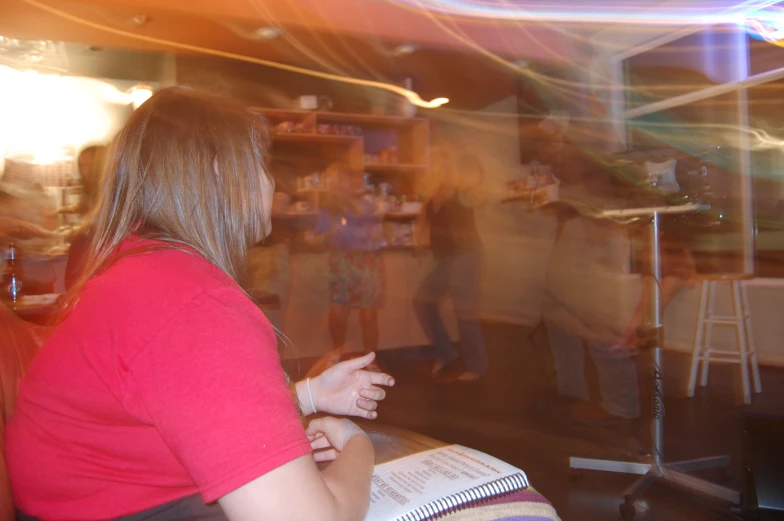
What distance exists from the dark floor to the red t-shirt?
209cm

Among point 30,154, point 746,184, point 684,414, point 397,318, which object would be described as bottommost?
point 684,414

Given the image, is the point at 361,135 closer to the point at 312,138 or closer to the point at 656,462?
the point at 312,138

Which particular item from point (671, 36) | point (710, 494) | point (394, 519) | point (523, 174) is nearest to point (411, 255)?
point (523, 174)

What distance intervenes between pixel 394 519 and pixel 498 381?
406cm

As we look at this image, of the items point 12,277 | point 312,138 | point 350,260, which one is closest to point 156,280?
point 12,277

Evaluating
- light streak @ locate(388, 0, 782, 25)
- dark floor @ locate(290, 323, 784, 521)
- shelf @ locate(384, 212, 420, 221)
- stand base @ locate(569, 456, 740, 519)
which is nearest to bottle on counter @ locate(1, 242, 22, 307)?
dark floor @ locate(290, 323, 784, 521)

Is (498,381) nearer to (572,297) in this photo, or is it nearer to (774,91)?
(572,297)

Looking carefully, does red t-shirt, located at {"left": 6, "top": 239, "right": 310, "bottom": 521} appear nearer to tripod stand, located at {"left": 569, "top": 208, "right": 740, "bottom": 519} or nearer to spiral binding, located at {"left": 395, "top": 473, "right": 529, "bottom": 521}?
spiral binding, located at {"left": 395, "top": 473, "right": 529, "bottom": 521}

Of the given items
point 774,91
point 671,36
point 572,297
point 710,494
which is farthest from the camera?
point 671,36

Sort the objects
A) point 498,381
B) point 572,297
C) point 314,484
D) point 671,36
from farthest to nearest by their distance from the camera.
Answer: point 671,36 → point 498,381 → point 572,297 → point 314,484

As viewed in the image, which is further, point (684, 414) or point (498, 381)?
point (498, 381)

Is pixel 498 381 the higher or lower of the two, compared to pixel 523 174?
lower

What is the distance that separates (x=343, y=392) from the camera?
1.11 metres

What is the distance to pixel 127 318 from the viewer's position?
2.08 feet
